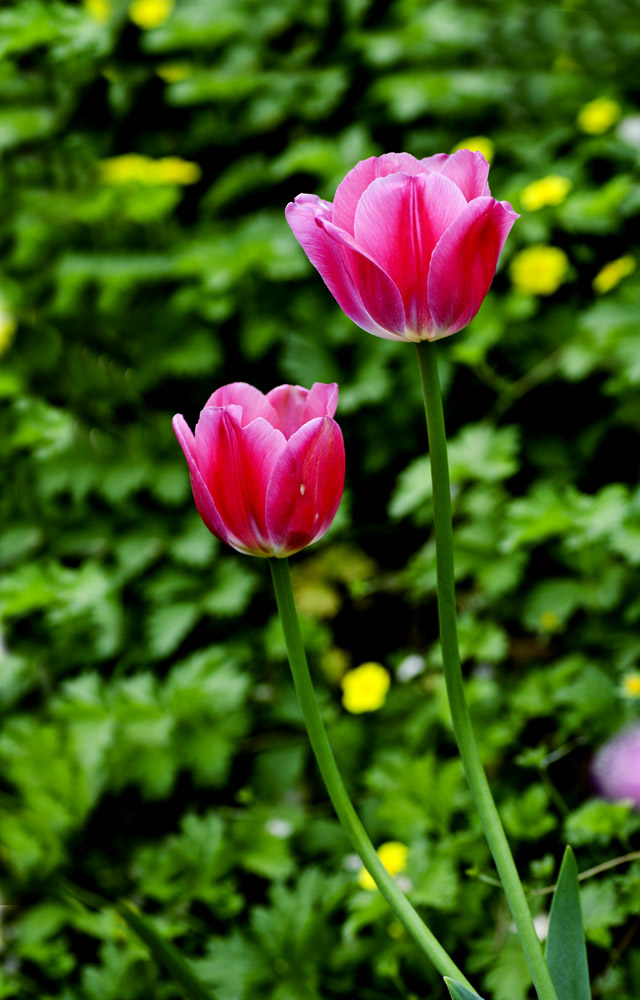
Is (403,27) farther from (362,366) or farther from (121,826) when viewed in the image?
(121,826)

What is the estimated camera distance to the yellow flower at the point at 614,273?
1.59 meters

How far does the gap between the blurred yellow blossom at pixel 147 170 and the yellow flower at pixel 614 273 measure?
0.98 meters

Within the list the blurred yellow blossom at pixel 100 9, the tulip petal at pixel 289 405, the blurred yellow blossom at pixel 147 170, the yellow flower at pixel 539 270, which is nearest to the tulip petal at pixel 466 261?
the tulip petal at pixel 289 405

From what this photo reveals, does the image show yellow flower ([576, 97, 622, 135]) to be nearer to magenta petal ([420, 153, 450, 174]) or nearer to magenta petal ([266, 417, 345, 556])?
magenta petal ([420, 153, 450, 174])

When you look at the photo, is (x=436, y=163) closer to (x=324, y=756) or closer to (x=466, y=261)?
(x=466, y=261)

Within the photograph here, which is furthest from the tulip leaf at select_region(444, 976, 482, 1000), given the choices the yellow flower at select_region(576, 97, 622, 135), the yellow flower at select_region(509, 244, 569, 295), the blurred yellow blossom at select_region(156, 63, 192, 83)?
the blurred yellow blossom at select_region(156, 63, 192, 83)

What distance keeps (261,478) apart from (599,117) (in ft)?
5.10

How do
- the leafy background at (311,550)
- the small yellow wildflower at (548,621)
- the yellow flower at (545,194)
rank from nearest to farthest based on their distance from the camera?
the leafy background at (311,550) → the small yellow wildflower at (548,621) → the yellow flower at (545,194)

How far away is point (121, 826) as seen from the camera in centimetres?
153

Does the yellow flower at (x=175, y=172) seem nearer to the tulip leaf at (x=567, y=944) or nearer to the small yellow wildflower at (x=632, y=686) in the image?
the small yellow wildflower at (x=632, y=686)

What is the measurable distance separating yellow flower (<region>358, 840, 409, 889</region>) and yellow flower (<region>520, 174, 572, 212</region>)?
3.81ft

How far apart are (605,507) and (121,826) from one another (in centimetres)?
101

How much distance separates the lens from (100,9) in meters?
2.12

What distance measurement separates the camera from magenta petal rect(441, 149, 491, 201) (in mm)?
534
